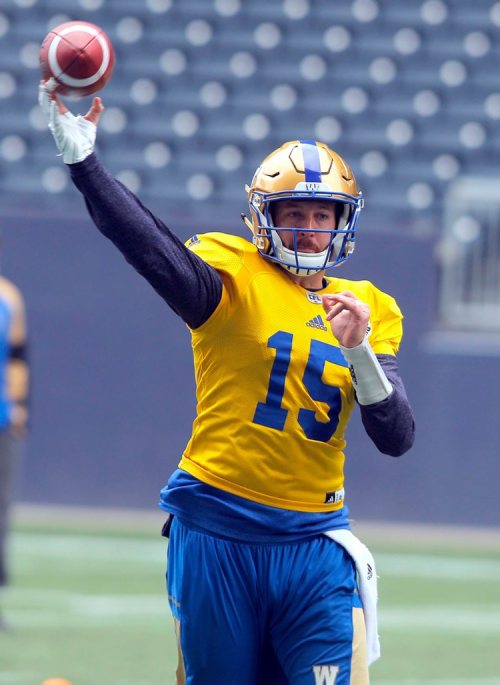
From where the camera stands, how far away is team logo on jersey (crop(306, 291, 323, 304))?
3.68 metres

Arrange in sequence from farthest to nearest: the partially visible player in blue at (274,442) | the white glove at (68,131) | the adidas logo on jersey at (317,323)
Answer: the adidas logo on jersey at (317,323) < the partially visible player in blue at (274,442) < the white glove at (68,131)

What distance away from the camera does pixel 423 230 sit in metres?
10.2

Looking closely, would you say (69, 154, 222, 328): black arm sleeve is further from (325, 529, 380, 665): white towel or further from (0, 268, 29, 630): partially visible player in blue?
(0, 268, 29, 630): partially visible player in blue

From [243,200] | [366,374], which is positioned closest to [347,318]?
[366,374]

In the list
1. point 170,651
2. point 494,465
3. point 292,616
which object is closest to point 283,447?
point 292,616

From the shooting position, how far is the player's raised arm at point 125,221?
3.29m

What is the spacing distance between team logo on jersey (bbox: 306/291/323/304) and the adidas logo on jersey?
59 millimetres

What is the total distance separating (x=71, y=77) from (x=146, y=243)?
18.4 inches

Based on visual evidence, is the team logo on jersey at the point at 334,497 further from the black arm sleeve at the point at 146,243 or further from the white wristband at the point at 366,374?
the black arm sleeve at the point at 146,243

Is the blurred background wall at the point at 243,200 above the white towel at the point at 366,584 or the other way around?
above

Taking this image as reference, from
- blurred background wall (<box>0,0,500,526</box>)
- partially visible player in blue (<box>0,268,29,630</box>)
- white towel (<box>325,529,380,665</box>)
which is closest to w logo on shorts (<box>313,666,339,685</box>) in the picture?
white towel (<box>325,529,380,665</box>)

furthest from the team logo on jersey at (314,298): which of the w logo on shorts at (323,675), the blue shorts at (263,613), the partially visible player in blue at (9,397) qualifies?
the partially visible player in blue at (9,397)

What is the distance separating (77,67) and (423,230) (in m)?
6.98

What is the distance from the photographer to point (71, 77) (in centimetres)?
346
